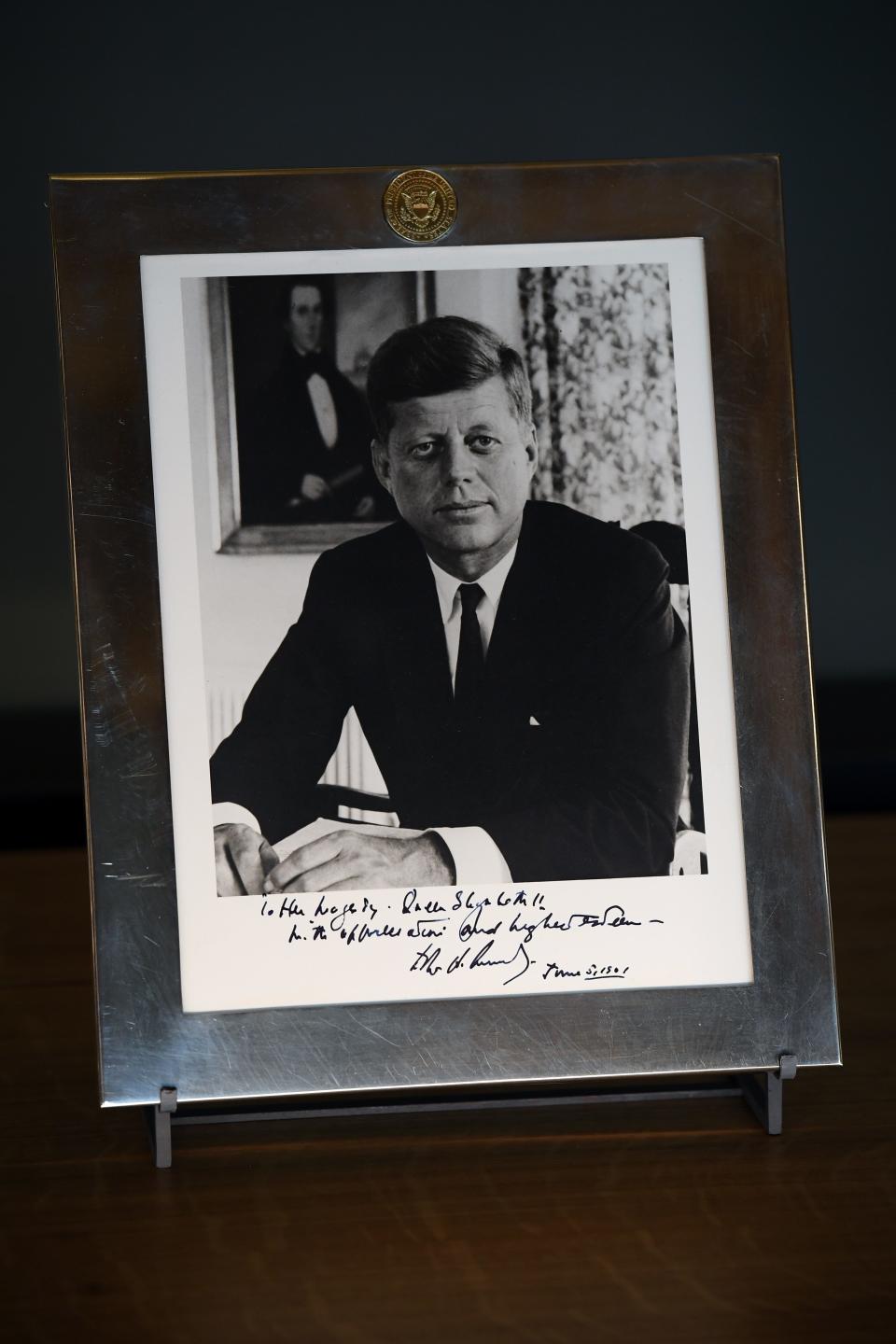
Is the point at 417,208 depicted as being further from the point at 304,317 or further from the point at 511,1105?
the point at 511,1105

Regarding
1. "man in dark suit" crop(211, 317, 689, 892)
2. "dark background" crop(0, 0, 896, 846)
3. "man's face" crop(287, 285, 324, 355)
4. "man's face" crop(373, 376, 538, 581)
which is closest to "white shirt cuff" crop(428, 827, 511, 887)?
"man in dark suit" crop(211, 317, 689, 892)

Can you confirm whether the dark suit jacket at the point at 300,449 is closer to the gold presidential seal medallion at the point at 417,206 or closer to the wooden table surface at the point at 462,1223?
the gold presidential seal medallion at the point at 417,206

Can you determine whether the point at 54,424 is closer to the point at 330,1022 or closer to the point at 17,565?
the point at 17,565

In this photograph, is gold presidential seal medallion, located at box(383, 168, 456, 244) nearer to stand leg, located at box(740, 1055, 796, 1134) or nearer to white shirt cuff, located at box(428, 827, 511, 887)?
white shirt cuff, located at box(428, 827, 511, 887)

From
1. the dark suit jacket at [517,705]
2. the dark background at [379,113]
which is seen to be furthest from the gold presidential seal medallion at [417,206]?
the dark background at [379,113]

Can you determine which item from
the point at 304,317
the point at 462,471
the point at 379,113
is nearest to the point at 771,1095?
the point at 462,471

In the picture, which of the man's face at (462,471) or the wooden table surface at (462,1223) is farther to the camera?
the man's face at (462,471)

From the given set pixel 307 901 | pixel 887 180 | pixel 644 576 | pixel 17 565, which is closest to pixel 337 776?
pixel 307 901

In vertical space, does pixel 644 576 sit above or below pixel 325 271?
below
